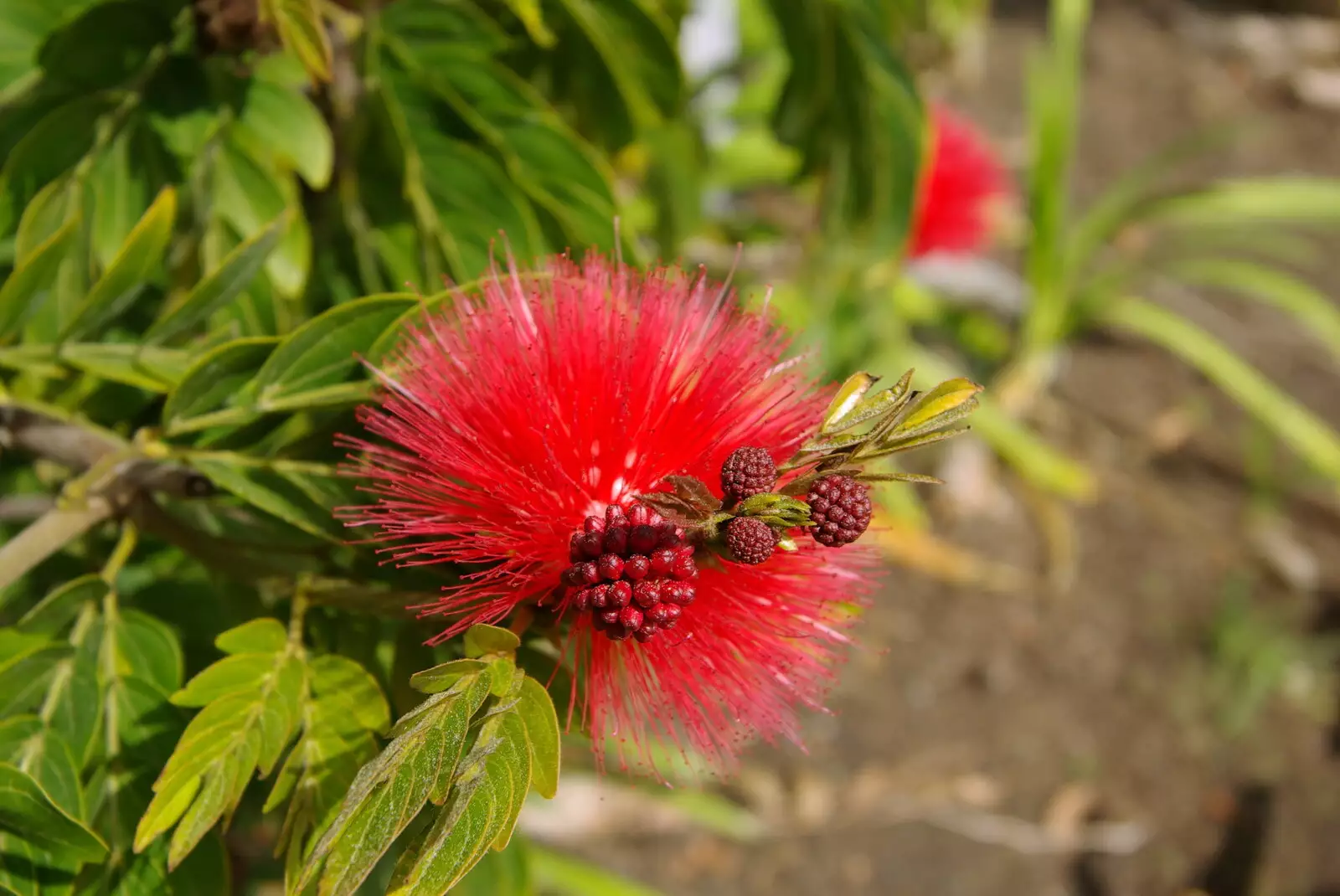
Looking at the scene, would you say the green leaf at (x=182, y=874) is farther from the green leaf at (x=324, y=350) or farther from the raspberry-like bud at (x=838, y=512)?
the raspberry-like bud at (x=838, y=512)

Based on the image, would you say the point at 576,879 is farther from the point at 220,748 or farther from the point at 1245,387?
the point at 1245,387

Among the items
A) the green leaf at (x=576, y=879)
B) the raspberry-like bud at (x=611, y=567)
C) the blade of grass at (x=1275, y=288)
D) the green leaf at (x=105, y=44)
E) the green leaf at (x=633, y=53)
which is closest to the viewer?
the raspberry-like bud at (x=611, y=567)

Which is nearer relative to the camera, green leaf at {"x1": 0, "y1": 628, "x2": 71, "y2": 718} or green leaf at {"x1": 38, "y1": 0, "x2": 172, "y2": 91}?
green leaf at {"x1": 0, "y1": 628, "x2": 71, "y2": 718}

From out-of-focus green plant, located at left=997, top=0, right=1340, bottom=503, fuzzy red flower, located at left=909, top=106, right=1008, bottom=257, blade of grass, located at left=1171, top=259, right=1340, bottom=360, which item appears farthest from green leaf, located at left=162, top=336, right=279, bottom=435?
blade of grass, located at left=1171, top=259, right=1340, bottom=360

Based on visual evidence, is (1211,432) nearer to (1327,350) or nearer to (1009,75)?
(1327,350)

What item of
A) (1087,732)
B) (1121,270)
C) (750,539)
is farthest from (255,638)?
(1121,270)

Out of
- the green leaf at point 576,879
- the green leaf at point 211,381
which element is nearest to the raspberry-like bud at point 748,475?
the green leaf at point 211,381

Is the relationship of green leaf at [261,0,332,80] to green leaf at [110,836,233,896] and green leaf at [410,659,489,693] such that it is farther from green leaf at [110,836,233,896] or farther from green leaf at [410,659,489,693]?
green leaf at [110,836,233,896]
